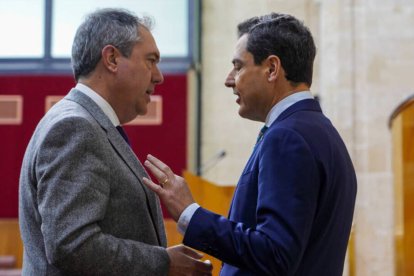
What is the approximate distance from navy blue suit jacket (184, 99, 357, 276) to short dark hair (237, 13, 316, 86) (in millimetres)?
104

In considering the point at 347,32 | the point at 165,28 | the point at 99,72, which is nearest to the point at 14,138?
the point at 165,28

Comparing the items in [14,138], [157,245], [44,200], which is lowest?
[14,138]

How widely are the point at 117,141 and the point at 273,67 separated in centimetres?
52

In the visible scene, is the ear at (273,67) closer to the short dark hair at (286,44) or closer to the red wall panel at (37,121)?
the short dark hair at (286,44)

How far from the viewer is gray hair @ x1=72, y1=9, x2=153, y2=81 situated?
2.52 meters

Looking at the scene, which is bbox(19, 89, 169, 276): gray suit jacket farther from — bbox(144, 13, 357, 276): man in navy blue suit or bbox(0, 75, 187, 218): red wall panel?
bbox(0, 75, 187, 218): red wall panel

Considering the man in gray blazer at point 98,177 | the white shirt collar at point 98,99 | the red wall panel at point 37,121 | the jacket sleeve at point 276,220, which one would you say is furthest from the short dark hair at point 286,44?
the red wall panel at point 37,121

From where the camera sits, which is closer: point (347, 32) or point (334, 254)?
point (334, 254)

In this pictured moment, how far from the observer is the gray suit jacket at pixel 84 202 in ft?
7.25

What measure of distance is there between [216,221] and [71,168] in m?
0.44

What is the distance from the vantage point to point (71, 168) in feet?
7.35

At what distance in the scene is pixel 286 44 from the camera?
2.46 m

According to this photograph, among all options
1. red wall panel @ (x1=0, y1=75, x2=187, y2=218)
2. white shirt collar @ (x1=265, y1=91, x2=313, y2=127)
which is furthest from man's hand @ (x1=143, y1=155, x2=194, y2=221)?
red wall panel @ (x1=0, y1=75, x2=187, y2=218)

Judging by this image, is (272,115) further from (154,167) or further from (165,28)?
(165,28)
